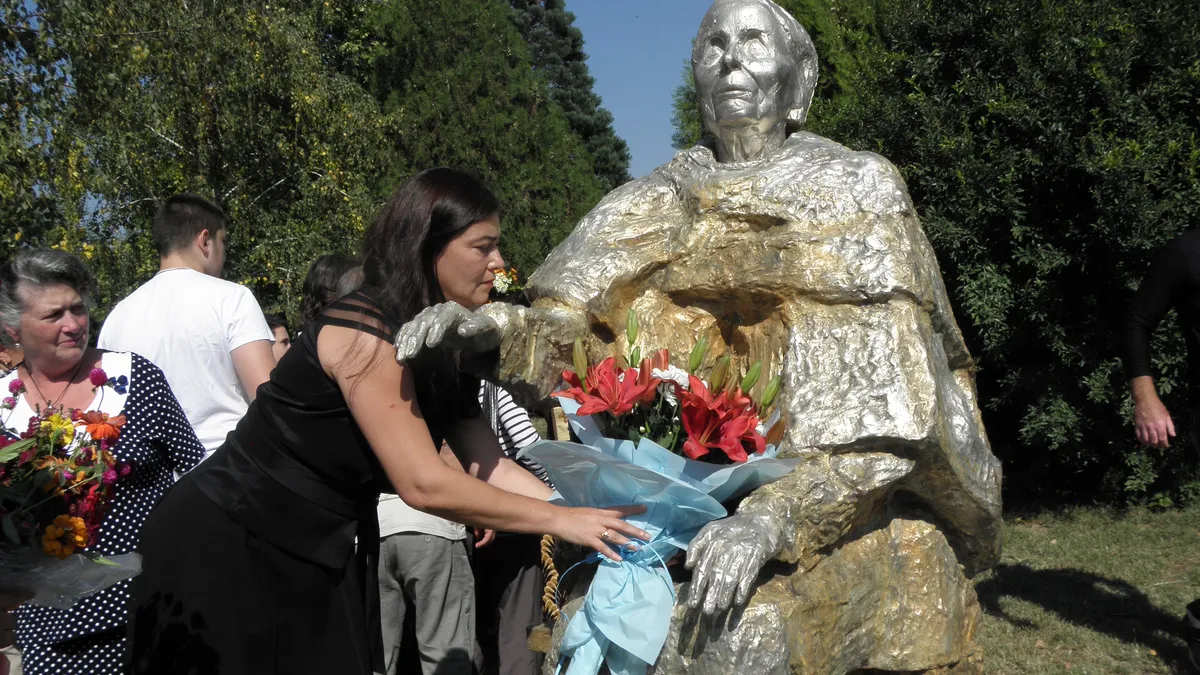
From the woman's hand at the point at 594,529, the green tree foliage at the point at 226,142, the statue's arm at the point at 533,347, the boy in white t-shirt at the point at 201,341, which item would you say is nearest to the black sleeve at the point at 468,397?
the statue's arm at the point at 533,347

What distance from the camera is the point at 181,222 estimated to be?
3947mm

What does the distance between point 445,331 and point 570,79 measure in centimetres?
2055

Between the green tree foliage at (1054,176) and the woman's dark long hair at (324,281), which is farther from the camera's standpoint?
the green tree foliage at (1054,176)

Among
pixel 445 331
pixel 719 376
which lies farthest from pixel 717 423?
pixel 445 331

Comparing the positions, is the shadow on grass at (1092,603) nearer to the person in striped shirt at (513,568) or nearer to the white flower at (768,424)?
the person in striped shirt at (513,568)

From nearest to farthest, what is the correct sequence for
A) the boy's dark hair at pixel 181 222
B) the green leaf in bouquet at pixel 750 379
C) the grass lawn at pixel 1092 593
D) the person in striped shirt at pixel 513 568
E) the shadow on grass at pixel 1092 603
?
1. the green leaf in bouquet at pixel 750 379
2. the boy's dark hair at pixel 181 222
3. the person in striped shirt at pixel 513 568
4. the grass lawn at pixel 1092 593
5. the shadow on grass at pixel 1092 603

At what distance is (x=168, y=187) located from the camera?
9.16m

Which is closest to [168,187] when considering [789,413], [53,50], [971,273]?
[53,50]

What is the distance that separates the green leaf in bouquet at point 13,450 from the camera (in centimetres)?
227

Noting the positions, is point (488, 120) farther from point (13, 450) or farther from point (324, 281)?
point (13, 450)

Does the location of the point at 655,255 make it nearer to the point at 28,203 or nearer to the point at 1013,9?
the point at 28,203

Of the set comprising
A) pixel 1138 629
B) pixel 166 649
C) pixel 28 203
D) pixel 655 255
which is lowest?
pixel 1138 629

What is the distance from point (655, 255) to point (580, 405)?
68cm

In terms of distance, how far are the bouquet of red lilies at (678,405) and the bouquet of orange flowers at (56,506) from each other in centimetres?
115
